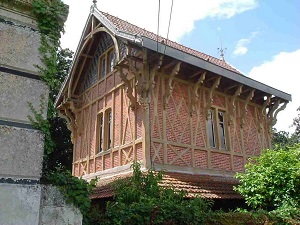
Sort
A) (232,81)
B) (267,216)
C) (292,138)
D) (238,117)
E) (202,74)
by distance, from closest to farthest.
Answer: (267,216), (202,74), (232,81), (238,117), (292,138)

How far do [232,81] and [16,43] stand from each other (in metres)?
9.28

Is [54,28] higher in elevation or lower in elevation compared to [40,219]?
higher

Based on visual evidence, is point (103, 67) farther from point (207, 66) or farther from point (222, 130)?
point (222, 130)

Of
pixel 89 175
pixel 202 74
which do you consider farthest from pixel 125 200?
pixel 89 175

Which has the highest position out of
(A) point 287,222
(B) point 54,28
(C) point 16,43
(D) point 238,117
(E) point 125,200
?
(D) point 238,117

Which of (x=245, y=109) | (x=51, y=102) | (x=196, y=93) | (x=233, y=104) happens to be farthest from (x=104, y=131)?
(x=51, y=102)

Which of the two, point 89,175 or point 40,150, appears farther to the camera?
point 89,175

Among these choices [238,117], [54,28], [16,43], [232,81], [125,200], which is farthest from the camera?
[238,117]

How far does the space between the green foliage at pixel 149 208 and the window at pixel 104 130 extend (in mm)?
5592

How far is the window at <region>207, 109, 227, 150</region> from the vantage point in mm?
11609

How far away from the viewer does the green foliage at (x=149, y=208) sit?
491 cm

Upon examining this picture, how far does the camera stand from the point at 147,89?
9891 mm

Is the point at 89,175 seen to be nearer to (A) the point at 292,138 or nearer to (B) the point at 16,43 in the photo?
(B) the point at 16,43

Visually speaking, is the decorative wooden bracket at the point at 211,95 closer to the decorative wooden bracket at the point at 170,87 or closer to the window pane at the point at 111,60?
the decorative wooden bracket at the point at 170,87
